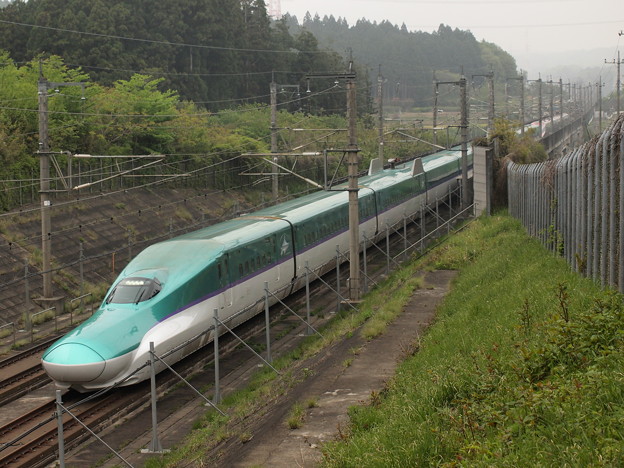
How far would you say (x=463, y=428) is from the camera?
10.5m

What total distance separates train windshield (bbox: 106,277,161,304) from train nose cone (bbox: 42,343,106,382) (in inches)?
83.3

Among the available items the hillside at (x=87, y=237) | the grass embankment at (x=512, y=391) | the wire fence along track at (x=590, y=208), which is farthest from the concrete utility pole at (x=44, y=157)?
the wire fence along track at (x=590, y=208)

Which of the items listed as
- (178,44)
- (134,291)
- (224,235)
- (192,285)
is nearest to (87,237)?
(224,235)

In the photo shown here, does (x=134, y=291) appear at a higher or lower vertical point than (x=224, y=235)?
lower

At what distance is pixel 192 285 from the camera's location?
2066cm

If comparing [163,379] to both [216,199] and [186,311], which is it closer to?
[186,311]

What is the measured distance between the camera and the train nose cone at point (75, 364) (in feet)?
57.4

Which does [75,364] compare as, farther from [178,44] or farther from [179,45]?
[179,45]

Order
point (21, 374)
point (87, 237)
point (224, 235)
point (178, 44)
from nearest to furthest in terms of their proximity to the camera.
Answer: point (21, 374)
point (224, 235)
point (87, 237)
point (178, 44)

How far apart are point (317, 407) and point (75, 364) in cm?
551

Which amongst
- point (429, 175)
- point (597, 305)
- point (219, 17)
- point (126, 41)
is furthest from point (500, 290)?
point (219, 17)

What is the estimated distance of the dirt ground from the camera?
13.3 m

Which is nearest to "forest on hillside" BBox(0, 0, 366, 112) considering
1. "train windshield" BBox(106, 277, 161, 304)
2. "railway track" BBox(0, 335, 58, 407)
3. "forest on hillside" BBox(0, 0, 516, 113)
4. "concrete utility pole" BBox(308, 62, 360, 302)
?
"forest on hillside" BBox(0, 0, 516, 113)

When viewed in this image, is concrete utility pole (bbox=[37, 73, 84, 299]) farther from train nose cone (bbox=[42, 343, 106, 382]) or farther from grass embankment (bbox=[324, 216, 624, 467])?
grass embankment (bbox=[324, 216, 624, 467])
